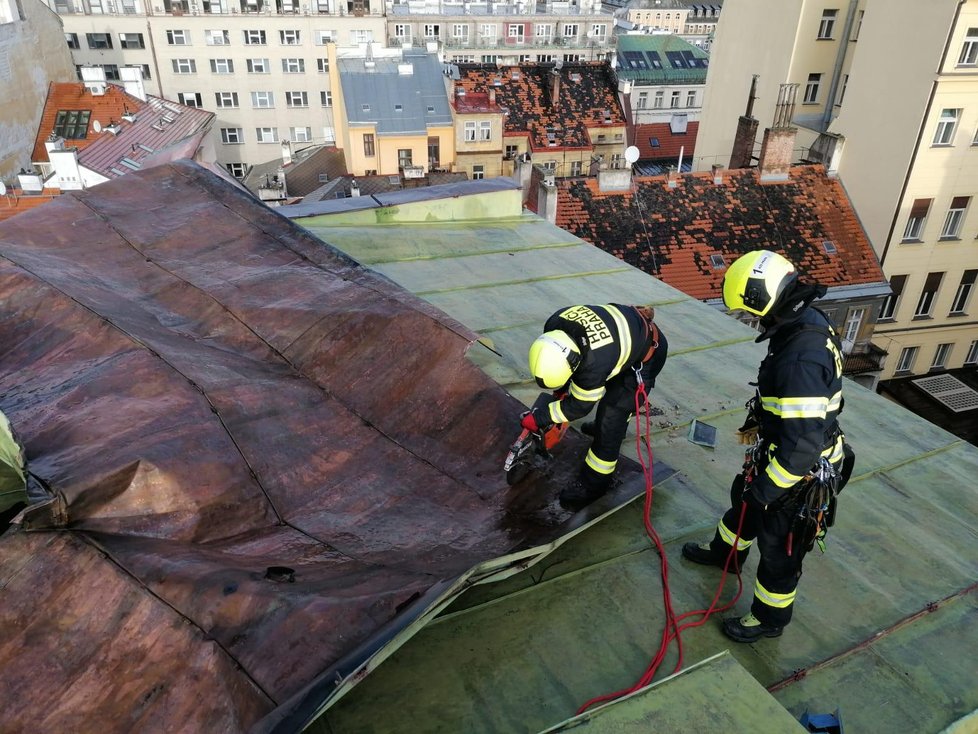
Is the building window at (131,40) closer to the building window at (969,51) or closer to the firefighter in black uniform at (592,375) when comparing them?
the building window at (969,51)

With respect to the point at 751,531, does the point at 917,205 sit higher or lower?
lower

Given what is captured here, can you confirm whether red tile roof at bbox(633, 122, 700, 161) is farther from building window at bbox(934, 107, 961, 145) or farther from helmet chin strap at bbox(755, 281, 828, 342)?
helmet chin strap at bbox(755, 281, 828, 342)

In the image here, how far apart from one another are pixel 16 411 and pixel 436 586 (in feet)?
9.30

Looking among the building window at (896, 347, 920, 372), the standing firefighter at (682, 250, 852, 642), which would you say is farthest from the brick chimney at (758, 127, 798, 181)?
the standing firefighter at (682, 250, 852, 642)

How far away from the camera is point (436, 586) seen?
3289mm

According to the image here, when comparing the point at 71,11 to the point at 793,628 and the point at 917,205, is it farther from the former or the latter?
the point at 793,628

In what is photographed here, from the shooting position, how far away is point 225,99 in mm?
38250

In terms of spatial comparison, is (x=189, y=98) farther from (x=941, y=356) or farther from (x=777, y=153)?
(x=941, y=356)

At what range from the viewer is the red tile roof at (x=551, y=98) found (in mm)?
34156

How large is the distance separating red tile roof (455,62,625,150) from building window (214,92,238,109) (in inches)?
534

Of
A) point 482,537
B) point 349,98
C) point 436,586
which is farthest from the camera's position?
point 349,98

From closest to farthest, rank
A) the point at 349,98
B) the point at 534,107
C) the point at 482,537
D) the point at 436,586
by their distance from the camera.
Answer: the point at 436,586
the point at 482,537
the point at 349,98
the point at 534,107

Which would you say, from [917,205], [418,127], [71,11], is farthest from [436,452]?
[71,11]

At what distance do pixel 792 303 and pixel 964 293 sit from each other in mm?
22260
